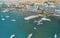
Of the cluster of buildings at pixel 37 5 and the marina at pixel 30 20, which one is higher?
the cluster of buildings at pixel 37 5

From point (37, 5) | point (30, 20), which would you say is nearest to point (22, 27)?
point (30, 20)

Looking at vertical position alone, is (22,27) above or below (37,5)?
below

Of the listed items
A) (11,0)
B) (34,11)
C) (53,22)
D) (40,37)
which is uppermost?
(11,0)

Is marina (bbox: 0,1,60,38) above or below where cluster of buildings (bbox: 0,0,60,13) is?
below

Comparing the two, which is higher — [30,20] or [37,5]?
[37,5]

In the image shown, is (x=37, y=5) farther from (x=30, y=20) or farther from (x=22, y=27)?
(x=22, y=27)

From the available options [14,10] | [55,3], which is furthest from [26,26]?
[55,3]

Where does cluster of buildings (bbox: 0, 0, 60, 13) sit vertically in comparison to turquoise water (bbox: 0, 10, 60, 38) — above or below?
above

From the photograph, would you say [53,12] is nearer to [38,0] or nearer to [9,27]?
Result: [38,0]
